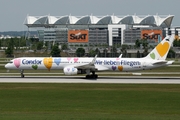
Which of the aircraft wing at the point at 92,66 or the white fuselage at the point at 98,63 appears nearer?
the aircraft wing at the point at 92,66

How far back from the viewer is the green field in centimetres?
2817

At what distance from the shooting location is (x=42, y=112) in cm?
2975

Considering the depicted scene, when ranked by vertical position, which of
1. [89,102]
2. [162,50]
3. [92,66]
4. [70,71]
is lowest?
[89,102]

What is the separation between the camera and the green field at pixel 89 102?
2817 centimetres

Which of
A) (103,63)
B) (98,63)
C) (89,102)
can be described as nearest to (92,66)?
(98,63)

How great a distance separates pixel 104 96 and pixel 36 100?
19.2 feet

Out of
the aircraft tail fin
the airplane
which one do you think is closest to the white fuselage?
the airplane

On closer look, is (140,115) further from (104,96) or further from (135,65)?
(135,65)

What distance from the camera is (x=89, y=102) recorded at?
115ft

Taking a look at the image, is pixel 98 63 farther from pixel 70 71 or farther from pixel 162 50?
pixel 162 50

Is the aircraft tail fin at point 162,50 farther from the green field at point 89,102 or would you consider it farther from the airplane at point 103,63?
the green field at point 89,102

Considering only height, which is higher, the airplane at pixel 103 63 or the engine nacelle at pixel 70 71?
the airplane at pixel 103 63

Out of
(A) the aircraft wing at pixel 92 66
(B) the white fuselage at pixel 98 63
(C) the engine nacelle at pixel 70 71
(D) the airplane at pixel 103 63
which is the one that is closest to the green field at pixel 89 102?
(C) the engine nacelle at pixel 70 71

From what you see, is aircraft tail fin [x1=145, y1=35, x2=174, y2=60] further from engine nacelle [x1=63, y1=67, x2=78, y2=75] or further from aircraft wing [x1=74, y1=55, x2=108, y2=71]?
engine nacelle [x1=63, y1=67, x2=78, y2=75]
